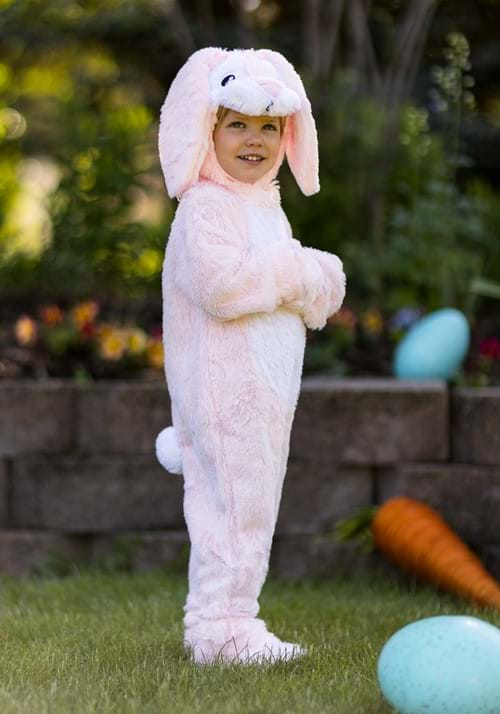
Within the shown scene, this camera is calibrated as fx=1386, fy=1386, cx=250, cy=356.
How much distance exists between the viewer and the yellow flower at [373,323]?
235 inches

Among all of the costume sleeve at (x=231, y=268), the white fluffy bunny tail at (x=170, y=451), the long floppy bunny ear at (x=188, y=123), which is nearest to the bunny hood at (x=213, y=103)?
the long floppy bunny ear at (x=188, y=123)

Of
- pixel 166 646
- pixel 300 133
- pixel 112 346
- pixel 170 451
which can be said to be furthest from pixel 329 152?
pixel 166 646

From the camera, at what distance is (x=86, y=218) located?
21.7 ft

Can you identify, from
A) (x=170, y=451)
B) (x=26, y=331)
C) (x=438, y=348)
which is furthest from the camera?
(x=26, y=331)

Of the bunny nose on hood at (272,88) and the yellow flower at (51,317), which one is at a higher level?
the bunny nose on hood at (272,88)

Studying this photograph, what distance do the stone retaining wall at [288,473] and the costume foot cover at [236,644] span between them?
1.51 m

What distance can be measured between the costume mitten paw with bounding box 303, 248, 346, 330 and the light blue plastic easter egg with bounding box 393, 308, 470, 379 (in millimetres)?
1752

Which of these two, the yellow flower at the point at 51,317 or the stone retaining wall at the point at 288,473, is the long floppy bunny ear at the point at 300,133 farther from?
the yellow flower at the point at 51,317

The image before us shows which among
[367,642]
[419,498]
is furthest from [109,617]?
[419,498]

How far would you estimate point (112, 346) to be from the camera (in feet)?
18.0

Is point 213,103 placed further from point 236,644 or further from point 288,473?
point 288,473

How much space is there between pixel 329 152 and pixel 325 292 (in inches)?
140

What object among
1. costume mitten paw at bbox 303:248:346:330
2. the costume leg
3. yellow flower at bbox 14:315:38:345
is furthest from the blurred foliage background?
the costume leg

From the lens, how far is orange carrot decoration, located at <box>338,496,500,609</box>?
441 cm
